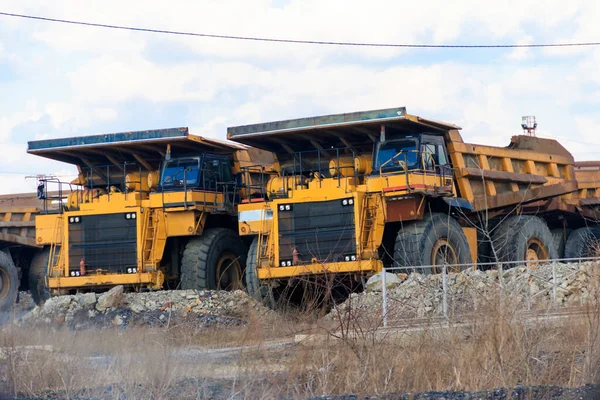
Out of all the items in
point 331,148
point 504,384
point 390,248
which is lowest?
point 504,384

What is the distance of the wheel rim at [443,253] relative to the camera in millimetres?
18453

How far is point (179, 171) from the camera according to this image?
21.2m

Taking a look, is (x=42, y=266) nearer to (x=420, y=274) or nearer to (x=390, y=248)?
(x=390, y=248)

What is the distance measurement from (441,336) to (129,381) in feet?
10.7

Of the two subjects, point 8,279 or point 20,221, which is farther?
point 20,221

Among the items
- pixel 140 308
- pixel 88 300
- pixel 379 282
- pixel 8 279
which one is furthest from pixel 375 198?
pixel 8 279

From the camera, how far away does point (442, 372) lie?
9.71 meters

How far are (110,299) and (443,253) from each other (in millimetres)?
6501

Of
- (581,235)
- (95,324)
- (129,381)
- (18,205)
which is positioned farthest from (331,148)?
(18,205)

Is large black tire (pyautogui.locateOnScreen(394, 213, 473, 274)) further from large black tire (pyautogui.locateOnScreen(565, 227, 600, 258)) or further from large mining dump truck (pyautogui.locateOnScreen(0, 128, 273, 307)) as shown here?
large black tire (pyautogui.locateOnScreen(565, 227, 600, 258))

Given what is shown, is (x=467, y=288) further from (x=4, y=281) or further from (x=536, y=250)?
(x=4, y=281)

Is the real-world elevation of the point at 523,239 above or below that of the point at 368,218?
below

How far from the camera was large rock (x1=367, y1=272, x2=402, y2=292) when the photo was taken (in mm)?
16502

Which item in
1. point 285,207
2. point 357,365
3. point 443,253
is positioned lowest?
point 357,365
